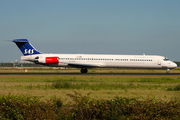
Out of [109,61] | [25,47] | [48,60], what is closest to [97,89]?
[109,61]

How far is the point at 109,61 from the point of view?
147 feet

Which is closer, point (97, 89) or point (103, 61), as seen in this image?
point (97, 89)

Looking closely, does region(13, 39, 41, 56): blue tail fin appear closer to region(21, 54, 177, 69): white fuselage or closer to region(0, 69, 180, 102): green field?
region(21, 54, 177, 69): white fuselage

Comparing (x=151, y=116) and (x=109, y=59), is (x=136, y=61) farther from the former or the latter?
(x=151, y=116)

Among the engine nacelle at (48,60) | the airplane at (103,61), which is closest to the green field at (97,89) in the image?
the engine nacelle at (48,60)

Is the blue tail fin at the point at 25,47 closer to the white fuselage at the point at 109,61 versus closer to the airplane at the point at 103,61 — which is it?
the airplane at the point at 103,61

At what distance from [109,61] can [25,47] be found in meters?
16.7

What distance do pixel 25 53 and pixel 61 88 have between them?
29.0m

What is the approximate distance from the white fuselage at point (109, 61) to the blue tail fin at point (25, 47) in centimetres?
135

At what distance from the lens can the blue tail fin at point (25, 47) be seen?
152 ft

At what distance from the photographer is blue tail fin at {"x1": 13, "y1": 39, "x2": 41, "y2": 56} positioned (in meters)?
46.4

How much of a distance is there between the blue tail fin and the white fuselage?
53.0 inches

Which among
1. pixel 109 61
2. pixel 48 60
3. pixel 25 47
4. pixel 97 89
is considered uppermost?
pixel 25 47

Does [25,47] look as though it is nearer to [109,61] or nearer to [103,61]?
[103,61]
